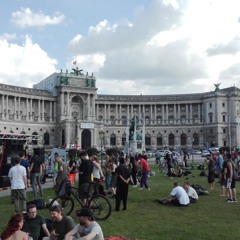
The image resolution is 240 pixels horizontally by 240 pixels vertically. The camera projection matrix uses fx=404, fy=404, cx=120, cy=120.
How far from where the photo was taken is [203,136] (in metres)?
121

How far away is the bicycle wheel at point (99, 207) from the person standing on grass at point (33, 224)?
477cm

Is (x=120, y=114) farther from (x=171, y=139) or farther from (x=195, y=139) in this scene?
(x=195, y=139)

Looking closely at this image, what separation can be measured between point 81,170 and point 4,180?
1134 cm

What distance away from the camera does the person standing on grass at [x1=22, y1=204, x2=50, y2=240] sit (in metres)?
9.74

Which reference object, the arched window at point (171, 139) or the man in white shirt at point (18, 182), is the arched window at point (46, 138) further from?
the man in white shirt at point (18, 182)

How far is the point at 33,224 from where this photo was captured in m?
9.83

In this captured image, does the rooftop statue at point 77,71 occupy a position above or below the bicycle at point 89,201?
above

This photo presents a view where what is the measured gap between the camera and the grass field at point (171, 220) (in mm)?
12717

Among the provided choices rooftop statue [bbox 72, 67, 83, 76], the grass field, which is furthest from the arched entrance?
the grass field

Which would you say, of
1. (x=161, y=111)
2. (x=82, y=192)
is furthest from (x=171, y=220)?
(x=161, y=111)

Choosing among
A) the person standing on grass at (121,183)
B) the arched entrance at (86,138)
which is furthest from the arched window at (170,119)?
the person standing on grass at (121,183)

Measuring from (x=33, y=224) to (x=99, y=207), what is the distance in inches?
203

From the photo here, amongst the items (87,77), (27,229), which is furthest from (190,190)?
(87,77)

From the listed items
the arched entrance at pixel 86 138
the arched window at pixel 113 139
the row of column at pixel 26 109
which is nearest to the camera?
the row of column at pixel 26 109
